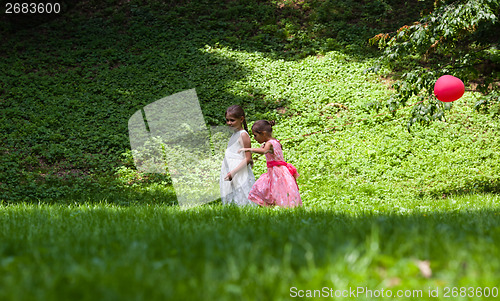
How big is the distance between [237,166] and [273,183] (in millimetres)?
638

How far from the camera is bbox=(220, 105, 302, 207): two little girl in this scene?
19.6 feet

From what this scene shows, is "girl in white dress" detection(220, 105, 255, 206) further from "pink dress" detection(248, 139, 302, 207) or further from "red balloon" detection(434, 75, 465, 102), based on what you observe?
"red balloon" detection(434, 75, 465, 102)

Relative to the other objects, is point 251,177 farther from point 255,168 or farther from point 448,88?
point 255,168

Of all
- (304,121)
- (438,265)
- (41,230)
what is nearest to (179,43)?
(304,121)

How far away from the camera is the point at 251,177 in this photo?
619 cm

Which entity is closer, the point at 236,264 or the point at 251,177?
the point at 236,264

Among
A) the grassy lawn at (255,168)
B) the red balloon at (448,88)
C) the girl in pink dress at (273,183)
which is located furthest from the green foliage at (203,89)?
the girl in pink dress at (273,183)

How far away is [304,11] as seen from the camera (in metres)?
19.7

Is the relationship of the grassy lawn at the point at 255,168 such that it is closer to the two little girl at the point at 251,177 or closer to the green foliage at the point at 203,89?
the green foliage at the point at 203,89

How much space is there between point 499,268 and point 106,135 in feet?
38.4

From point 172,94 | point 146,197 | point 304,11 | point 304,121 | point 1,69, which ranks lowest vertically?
point 146,197

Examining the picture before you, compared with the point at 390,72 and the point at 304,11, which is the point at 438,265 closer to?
the point at 390,72

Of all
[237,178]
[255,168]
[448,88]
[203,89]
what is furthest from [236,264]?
[203,89]

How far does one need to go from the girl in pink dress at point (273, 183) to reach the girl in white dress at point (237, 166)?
6.7 inches
